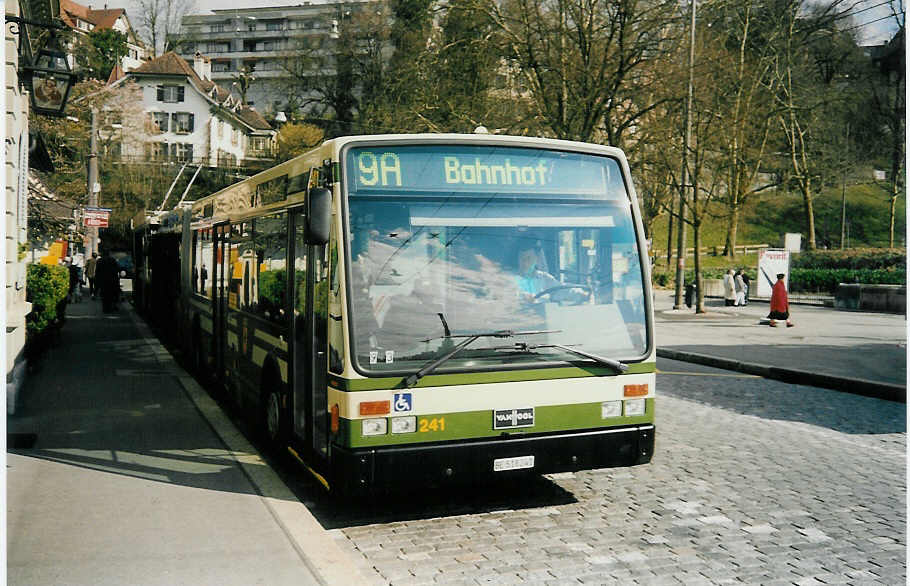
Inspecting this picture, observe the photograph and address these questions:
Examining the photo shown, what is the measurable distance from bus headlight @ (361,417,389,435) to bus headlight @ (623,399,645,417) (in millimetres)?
1788

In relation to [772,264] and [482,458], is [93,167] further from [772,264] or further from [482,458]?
[482,458]

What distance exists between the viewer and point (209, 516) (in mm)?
6504

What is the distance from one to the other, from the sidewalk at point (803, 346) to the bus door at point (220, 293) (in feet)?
28.6

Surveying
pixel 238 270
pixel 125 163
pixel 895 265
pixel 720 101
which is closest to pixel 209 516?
pixel 238 270

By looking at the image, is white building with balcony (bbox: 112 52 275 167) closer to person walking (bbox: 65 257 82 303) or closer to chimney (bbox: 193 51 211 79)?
chimney (bbox: 193 51 211 79)

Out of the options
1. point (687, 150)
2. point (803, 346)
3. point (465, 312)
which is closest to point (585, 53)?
point (687, 150)

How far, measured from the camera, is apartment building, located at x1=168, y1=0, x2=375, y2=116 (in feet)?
216

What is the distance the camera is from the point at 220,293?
11.4 metres

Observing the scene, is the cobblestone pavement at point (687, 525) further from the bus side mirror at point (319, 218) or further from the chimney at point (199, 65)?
the chimney at point (199, 65)

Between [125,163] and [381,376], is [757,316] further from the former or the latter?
[125,163]

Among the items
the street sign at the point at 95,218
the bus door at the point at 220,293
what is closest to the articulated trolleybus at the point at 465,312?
the bus door at the point at 220,293

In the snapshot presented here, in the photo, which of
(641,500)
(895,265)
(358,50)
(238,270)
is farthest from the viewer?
(358,50)

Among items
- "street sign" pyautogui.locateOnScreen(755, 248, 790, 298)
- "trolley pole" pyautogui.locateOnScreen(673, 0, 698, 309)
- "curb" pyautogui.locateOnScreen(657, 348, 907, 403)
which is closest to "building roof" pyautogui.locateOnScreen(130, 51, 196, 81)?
"trolley pole" pyautogui.locateOnScreen(673, 0, 698, 309)

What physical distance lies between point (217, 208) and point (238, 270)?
2047mm
